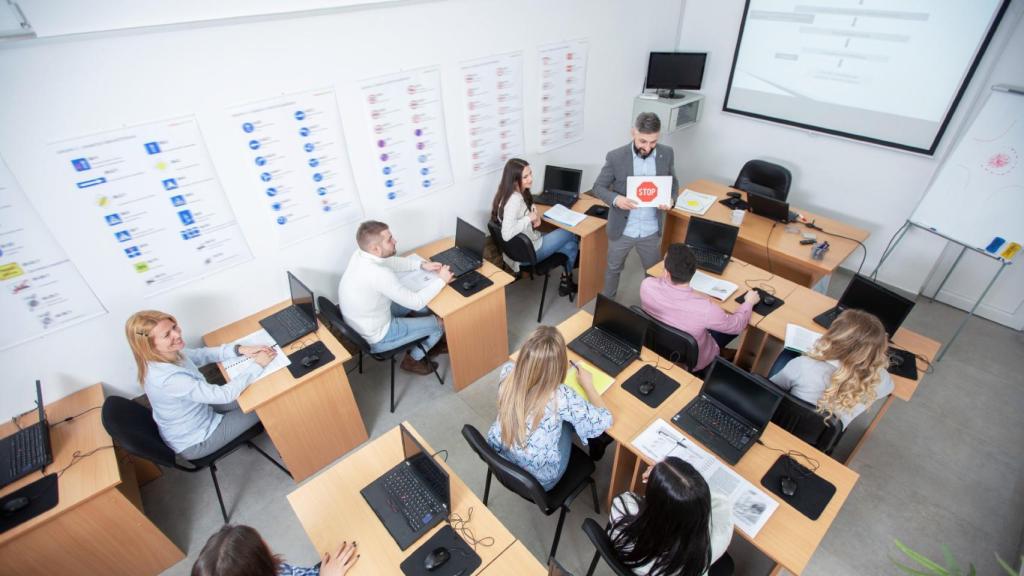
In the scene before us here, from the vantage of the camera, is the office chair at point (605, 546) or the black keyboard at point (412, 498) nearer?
the office chair at point (605, 546)

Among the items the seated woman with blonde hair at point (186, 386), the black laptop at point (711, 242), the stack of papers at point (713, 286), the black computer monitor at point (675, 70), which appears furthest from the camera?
the black computer monitor at point (675, 70)

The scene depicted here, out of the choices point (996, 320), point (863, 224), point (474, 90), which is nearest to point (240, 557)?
point (474, 90)

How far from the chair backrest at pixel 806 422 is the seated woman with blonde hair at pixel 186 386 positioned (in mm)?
2860

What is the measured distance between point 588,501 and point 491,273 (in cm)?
167

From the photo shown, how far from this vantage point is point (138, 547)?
2434 mm

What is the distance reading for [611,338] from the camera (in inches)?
107

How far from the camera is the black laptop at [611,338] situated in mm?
2561

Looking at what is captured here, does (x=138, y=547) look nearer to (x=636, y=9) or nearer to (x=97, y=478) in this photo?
(x=97, y=478)

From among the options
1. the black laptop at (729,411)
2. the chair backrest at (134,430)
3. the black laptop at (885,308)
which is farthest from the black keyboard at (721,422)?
the chair backrest at (134,430)

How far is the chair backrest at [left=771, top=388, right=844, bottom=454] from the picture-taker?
2.25 m

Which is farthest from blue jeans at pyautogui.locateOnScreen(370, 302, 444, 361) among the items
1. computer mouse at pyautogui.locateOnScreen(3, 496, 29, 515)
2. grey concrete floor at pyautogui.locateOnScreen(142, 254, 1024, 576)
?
computer mouse at pyautogui.locateOnScreen(3, 496, 29, 515)

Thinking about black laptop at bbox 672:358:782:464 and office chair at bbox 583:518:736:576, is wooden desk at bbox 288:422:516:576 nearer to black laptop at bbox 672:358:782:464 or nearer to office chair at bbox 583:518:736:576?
office chair at bbox 583:518:736:576

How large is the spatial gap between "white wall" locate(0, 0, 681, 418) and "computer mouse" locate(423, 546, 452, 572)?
214 cm

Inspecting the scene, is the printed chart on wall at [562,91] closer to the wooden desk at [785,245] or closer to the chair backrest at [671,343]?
the wooden desk at [785,245]
